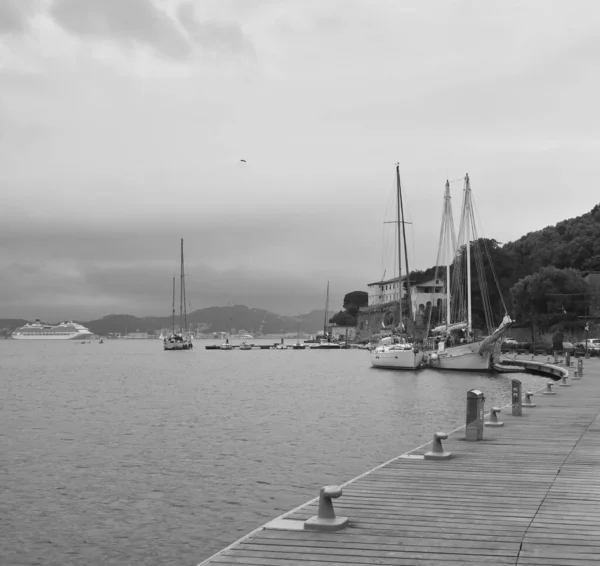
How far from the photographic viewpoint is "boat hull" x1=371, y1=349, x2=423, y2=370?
7250cm

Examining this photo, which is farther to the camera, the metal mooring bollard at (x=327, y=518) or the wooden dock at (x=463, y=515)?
the metal mooring bollard at (x=327, y=518)

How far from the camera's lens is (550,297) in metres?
101

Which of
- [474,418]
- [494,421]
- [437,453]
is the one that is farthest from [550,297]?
[437,453]

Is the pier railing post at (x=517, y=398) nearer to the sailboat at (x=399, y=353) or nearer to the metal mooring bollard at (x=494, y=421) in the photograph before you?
the metal mooring bollard at (x=494, y=421)

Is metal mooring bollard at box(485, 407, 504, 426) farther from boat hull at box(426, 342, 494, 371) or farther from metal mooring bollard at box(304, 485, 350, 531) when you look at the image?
boat hull at box(426, 342, 494, 371)

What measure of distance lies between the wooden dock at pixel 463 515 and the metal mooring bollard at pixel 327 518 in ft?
0.39

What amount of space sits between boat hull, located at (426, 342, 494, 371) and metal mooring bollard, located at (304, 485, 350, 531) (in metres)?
59.6

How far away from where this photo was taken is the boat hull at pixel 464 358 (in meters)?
67.7

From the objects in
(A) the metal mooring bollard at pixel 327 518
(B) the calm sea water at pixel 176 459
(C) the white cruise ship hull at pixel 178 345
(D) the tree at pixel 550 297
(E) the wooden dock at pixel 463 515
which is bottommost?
(B) the calm sea water at pixel 176 459

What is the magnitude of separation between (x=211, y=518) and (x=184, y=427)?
54.2ft

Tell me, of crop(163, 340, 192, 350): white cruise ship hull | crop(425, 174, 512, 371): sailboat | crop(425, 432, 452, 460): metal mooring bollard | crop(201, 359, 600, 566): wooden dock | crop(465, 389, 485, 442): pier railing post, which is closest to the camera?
crop(201, 359, 600, 566): wooden dock

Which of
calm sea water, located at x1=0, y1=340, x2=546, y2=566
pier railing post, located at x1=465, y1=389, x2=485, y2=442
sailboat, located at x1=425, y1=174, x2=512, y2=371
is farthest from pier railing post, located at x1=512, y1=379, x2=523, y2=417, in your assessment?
sailboat, located at x1=425, y1=174, x2=512, y2=371

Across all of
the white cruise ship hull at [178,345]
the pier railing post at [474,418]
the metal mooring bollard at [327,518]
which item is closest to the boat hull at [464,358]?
the pier railing post at [474,418]

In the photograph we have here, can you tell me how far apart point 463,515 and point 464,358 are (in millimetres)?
59346
